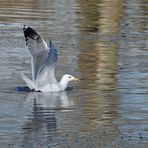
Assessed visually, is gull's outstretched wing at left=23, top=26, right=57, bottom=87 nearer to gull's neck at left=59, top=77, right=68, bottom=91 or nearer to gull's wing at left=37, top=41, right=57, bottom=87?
gull's wing at left=37, top=41, right=57, bottom=87

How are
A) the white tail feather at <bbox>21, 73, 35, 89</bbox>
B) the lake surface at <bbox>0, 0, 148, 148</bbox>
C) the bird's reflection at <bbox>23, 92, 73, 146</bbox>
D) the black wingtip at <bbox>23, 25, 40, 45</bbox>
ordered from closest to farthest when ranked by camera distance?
the bird's reflection at <bbox>23, 92, 73, 146</bbox> → the lake surface at <bbox>0, 0, 148, 148</bbox> → the white tail feather at <bbox>21, 73, 35, 89</bbox> → the black wingtip at <bbox>23, 25, 40, 45</bbox>

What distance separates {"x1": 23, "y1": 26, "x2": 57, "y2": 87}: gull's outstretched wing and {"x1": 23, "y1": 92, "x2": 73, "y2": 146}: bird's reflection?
377mm

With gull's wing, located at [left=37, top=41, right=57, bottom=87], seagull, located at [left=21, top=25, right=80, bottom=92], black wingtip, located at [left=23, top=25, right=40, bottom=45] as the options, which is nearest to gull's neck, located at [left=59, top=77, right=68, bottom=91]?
seagull, located at [left=21, top=25, right=80, bottom=92]

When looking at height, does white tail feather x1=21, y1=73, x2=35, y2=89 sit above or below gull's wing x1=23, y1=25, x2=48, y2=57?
below

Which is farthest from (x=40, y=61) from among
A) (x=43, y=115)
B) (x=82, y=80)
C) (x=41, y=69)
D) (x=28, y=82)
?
(x=43, y=115)

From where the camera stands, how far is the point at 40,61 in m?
15.4

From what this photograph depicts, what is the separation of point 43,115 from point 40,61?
8.35 ft

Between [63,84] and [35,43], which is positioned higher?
[35,43]

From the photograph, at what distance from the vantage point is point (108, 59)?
60.1ft

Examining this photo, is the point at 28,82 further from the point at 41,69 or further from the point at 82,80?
the point at 82,80

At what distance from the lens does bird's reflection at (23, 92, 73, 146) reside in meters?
11.4

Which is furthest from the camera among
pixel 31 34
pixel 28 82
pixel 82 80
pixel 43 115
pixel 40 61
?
pixel 82 80

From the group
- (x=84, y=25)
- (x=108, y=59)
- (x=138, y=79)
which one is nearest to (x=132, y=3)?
(x=84, y=25)

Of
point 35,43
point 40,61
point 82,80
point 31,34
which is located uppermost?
point 31,34
